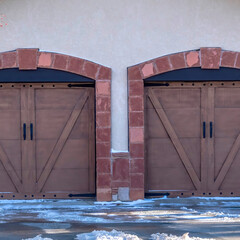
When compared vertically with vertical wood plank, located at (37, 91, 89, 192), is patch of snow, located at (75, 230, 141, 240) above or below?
below

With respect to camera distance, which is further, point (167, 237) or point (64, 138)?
point (64, 138)

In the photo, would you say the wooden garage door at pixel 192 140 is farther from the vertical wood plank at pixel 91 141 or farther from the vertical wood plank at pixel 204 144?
the vertical wood plank at pixel 91 141

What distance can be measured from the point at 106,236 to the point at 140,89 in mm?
3189

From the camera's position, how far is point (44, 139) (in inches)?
332

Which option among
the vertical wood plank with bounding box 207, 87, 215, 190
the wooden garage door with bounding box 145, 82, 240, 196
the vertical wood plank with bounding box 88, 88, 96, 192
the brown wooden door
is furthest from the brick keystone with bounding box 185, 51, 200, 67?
the vertical wood plank with bounding box 88, 88, 96, 192

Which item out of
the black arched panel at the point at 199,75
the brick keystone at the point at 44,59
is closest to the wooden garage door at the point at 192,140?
the black arched panel at the point at 199,75

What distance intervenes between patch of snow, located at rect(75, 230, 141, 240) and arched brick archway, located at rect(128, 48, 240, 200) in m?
2.17

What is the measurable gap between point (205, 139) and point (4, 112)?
12.6 ft

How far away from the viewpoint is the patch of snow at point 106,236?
5797 mm

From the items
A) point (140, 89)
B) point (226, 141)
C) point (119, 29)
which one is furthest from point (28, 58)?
point (226, 141)

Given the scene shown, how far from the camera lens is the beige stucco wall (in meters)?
8.19

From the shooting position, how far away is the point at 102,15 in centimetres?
821

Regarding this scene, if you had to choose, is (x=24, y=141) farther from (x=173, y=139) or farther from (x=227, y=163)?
(x=227, y=163)

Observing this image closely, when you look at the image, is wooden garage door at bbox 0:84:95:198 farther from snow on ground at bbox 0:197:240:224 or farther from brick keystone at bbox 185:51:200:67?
brick keystone at bbox 185:51:200:67
